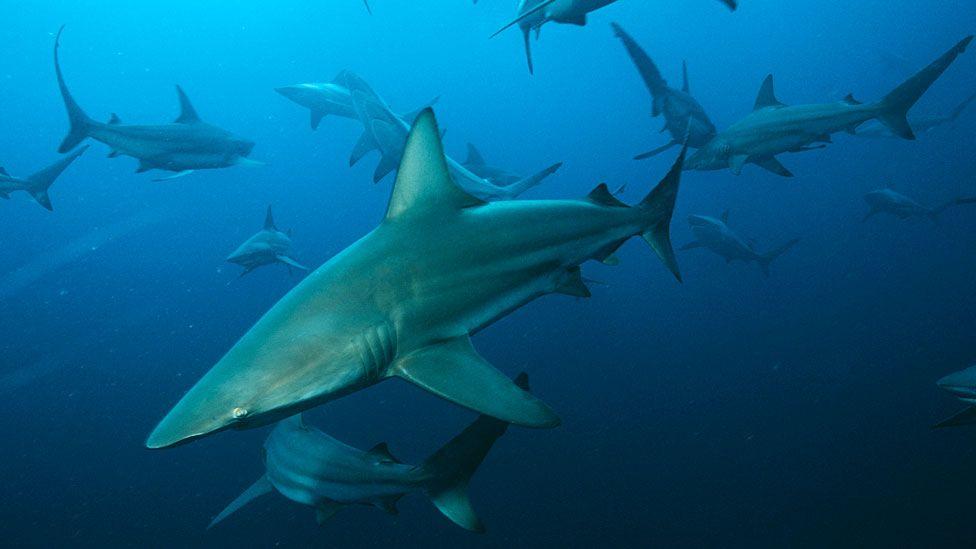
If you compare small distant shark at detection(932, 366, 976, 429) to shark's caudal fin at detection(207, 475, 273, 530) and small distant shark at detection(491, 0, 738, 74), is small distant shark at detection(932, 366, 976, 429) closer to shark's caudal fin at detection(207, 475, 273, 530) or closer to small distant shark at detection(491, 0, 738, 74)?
small distant shark at detection(491, 0, 738, 74)

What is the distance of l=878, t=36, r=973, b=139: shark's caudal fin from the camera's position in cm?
434

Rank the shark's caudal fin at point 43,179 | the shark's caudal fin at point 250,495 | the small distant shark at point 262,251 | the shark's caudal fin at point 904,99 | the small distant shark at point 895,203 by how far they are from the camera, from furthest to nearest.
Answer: the small distant shark at point 895,203 < the small distant shark at point 262,251 < the shark's caudal fin at point 43,179 < the shark's caudal fin at point 250,495 < the shark's caudal fin at point 904,99

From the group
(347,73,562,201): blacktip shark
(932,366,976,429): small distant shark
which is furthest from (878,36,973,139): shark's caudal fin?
(347,73,562,201): blacktip shark

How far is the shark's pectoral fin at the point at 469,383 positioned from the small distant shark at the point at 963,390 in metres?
3.62

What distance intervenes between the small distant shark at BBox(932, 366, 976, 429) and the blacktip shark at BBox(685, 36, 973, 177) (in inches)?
91.2

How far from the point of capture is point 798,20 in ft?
252

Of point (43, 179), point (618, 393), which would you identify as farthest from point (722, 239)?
point (43, 179)

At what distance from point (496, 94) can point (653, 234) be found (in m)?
73.6

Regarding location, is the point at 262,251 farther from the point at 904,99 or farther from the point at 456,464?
the point at 904,99

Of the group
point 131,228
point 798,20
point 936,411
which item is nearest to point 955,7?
point 798,20

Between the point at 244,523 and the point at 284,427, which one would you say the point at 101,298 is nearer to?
the point at 244,523

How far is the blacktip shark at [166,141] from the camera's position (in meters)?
6.08

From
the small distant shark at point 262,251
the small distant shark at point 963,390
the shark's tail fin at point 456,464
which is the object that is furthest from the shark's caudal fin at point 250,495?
the small distant shark at point 963,390

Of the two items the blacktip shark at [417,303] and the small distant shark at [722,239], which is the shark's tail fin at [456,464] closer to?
the blacktip shark at [417,303]
